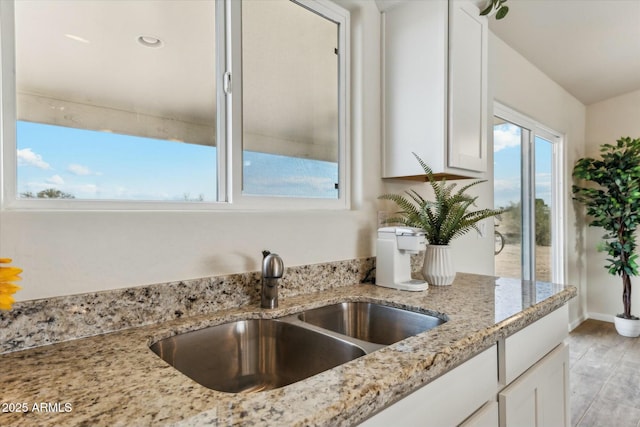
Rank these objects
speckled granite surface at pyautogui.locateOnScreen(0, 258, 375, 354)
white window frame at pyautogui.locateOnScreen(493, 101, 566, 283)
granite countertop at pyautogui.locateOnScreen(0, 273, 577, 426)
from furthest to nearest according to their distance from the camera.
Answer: white window frame at pyautogui.locateOnScreen(493, 101, 566, 283)
speckled granite surface at pyautogui.locateOnScreen(0, 258, 375, 354)
granite countertop at pyautogui.locateOnScreen(0, 273, 577, 426)

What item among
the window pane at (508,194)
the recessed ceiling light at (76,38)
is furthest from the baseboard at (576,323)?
the recessed ceiling light at (76,38)

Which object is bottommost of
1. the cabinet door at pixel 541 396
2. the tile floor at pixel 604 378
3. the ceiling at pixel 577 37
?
the tile floor at pixel 604 378

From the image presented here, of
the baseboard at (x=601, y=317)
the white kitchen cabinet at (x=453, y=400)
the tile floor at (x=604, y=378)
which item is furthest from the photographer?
the baseboard at (x=601, y=317)

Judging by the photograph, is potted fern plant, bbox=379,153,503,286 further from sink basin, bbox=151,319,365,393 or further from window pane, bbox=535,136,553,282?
window pane, bbox=535,136,553,282

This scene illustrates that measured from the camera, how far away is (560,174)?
12.4ft

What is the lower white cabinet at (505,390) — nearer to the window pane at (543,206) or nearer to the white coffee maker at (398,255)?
the white coffee maker at (398,255)

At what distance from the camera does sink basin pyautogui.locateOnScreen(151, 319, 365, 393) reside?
0.94 meters

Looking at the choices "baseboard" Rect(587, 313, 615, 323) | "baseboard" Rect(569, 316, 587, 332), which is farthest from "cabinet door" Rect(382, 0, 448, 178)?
"baseboard" Rect(587, 313, 615, 323)

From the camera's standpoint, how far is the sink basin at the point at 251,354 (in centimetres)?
94

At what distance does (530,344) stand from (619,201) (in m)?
3.49

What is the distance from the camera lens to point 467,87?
168cm

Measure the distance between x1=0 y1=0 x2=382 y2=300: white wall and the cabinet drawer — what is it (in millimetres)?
693

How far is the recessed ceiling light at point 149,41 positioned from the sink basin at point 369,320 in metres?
1.01

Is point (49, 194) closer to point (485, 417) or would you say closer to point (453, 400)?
point (453, 400)
